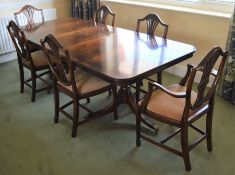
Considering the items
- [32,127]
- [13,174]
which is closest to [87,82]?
[32,127]

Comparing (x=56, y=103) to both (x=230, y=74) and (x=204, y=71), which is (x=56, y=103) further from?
(x=230, y=74)

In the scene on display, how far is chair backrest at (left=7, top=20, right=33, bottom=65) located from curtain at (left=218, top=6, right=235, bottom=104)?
6.44ft

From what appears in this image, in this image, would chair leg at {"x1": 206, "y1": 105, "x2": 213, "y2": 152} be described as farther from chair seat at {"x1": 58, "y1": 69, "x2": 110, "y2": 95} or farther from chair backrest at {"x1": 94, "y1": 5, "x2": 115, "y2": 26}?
chair backrest at {"x1": 94, "y1": 5, "x2": 115, "y2": 26}

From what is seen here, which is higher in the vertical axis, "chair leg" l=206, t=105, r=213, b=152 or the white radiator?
the white radiator

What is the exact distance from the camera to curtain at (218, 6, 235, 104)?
2.51 metres

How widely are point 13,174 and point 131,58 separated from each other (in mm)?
1226

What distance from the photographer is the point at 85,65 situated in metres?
1.88

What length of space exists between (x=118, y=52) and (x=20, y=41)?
1.02m

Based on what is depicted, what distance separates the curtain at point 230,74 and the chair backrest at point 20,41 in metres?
1.96

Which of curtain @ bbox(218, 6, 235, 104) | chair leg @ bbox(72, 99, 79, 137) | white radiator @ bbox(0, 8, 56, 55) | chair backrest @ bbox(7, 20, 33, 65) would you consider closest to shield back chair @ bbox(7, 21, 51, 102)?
chair backrest @ bbox(7, 20, 33, 65)

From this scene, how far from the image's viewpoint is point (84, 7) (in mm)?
3941

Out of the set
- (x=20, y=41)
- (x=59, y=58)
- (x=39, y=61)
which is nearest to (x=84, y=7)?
(x=39, y=61)

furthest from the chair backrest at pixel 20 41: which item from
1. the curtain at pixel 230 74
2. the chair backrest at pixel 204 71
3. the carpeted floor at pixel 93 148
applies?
the curtain at pixel 230 74

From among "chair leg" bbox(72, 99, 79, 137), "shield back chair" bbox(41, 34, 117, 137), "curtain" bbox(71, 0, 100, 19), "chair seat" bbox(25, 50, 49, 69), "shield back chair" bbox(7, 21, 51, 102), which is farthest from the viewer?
"curtain" bbox(71, 0, 100, 19)
